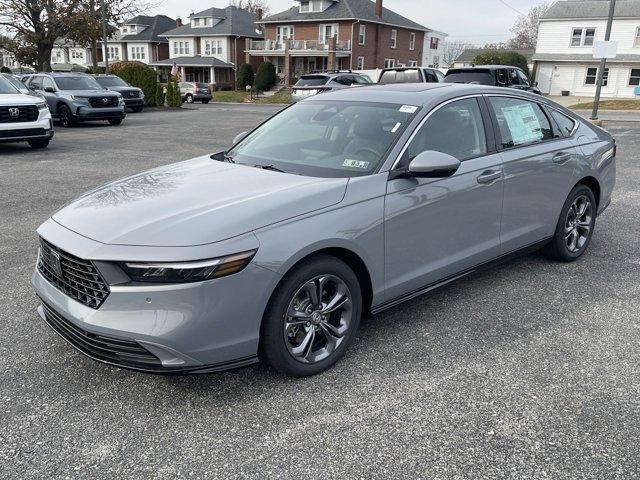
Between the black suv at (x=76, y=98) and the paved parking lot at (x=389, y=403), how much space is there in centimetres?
1589

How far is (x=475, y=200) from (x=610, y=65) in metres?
44.9

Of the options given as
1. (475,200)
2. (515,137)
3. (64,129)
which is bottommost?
(64,129)

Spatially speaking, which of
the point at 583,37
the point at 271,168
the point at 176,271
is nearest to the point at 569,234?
the point at 271,168

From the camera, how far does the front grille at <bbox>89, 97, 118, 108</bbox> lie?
19.2 meters

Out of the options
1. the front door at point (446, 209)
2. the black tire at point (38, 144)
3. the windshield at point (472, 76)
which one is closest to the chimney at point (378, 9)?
the windshield at point (472, 76)

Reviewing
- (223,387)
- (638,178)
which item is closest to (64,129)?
(638,178)

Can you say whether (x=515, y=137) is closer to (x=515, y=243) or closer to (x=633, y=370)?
(x=515, y=243)

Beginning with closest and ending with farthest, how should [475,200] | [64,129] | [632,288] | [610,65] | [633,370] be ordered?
[633,370] → [475,200] → [632,288] → [64,129] → [610,65]

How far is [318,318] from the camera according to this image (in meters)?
3.28

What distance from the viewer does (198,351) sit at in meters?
2.81

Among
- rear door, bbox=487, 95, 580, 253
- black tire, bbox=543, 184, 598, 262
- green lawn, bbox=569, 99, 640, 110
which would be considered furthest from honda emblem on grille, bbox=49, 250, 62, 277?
green lawn, bbox=569, 99, 640, 110

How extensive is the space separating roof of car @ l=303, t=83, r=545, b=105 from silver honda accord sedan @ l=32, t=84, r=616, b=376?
2 centimetres

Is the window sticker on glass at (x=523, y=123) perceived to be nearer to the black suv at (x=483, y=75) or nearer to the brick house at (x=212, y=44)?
the black suv at (x=483, y=75)

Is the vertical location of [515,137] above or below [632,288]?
above
